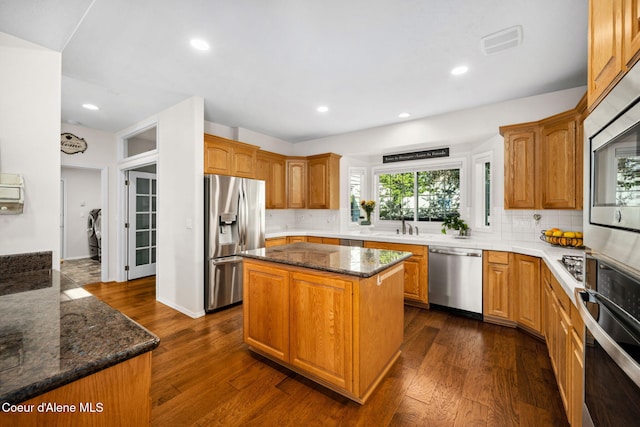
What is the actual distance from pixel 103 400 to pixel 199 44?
244cm

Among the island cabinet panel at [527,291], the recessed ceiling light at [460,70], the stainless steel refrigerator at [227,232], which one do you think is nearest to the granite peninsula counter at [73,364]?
the stainless steel refrigerator at [227,232]

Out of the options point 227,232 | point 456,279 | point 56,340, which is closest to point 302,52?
point 227,232

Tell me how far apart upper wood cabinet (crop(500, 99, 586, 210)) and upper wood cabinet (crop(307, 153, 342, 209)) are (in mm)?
2504

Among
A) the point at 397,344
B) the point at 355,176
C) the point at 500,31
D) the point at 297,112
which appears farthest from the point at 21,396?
the point at 355,176

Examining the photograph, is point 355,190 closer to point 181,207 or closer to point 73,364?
point 181,207

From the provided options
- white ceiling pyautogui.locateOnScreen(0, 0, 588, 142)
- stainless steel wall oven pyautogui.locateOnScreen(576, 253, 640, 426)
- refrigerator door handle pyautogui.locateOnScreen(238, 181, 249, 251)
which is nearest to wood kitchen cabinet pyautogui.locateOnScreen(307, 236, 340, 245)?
refrigerator door handle pyautogui.locateOnScreen(238, 181, 249, 251)

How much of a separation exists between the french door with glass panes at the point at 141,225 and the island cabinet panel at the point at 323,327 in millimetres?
4142

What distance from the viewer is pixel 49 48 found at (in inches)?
72.2

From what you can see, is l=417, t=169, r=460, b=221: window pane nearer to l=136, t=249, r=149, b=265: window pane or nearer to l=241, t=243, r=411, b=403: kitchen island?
l=241, t=243, r=411, b=403: kitchen island

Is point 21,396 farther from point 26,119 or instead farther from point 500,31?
point 500,31

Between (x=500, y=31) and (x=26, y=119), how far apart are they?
335cm

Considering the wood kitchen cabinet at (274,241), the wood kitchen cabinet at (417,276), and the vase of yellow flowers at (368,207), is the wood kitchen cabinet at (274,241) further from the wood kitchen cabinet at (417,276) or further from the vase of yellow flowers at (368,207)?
the wood kitchen cabinet at (417,276)

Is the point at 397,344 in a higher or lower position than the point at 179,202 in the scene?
lower

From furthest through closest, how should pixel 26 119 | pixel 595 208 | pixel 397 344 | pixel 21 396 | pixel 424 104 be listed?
pixel 424 104 → pixel 397 344 → pixel 26 119 → pixel 595 208 → pixel 21 396
